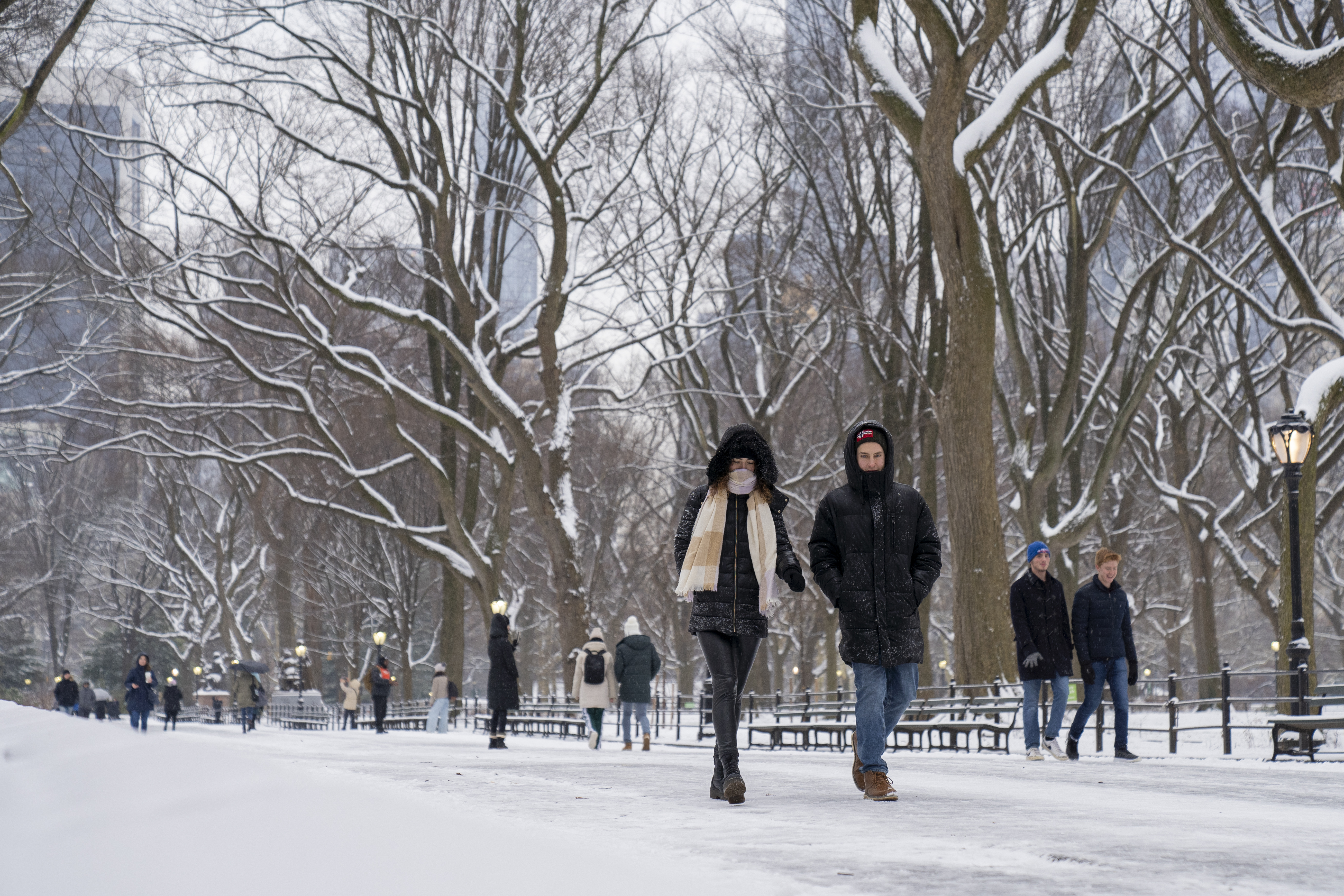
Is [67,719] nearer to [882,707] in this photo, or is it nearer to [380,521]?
[882,707]

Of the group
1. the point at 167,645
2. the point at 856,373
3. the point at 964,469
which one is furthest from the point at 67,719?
the point at 167,645

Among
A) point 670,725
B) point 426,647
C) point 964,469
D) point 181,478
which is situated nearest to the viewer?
point 964,469

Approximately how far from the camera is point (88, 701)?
3778cm

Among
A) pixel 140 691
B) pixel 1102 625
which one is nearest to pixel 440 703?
pixel 140 691

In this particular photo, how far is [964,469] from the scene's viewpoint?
15883mm

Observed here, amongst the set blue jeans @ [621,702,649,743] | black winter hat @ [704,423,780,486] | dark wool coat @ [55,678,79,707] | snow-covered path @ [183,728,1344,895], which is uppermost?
black winter hat @ [704,423,780,486]

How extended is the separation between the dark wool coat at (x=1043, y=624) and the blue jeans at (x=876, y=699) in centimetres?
456

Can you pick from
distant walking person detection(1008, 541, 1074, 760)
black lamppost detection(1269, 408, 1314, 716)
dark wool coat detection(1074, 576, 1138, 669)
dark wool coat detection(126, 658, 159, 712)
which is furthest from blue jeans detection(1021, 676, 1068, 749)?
dark wool coat detection(126, 658, 159, 712)

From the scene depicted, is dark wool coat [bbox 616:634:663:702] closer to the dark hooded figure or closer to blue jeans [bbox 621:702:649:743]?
blue jeans [bbox 621:702:649:743]

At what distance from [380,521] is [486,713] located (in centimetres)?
862

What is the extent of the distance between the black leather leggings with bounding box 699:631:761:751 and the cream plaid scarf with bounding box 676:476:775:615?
200 mm

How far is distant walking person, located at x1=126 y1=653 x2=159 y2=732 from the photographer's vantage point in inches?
1105

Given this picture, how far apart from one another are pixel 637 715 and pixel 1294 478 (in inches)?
320

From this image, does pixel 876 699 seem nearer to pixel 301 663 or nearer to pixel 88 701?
pixel 301 663
